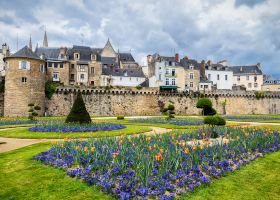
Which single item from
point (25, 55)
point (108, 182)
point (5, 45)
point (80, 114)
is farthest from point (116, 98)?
point (108, 182)

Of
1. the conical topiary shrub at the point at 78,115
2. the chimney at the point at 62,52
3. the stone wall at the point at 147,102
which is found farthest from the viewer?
the chimney at the point at 62,52

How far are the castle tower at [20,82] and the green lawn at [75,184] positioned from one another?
105 feet

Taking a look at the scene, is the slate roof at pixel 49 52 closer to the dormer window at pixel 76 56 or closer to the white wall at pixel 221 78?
the dormer window at pixel 76 56

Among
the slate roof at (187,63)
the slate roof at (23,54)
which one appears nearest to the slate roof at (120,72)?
the slate roof at (187,63)

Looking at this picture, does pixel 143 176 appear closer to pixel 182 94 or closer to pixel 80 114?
pixel 80 114

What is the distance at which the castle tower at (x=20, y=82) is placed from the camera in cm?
3959

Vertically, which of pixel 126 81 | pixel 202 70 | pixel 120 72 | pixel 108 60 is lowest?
pixel 126 81

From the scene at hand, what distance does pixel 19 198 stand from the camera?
6816 millimetres

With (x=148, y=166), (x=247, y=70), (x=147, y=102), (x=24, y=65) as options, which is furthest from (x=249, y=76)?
(x=148, y=166)

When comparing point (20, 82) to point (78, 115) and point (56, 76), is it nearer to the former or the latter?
point (56, 76)

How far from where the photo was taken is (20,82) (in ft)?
132

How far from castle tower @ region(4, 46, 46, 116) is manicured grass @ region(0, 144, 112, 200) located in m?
32.3

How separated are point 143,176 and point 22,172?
4145 mm

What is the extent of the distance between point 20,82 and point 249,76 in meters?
61.8
